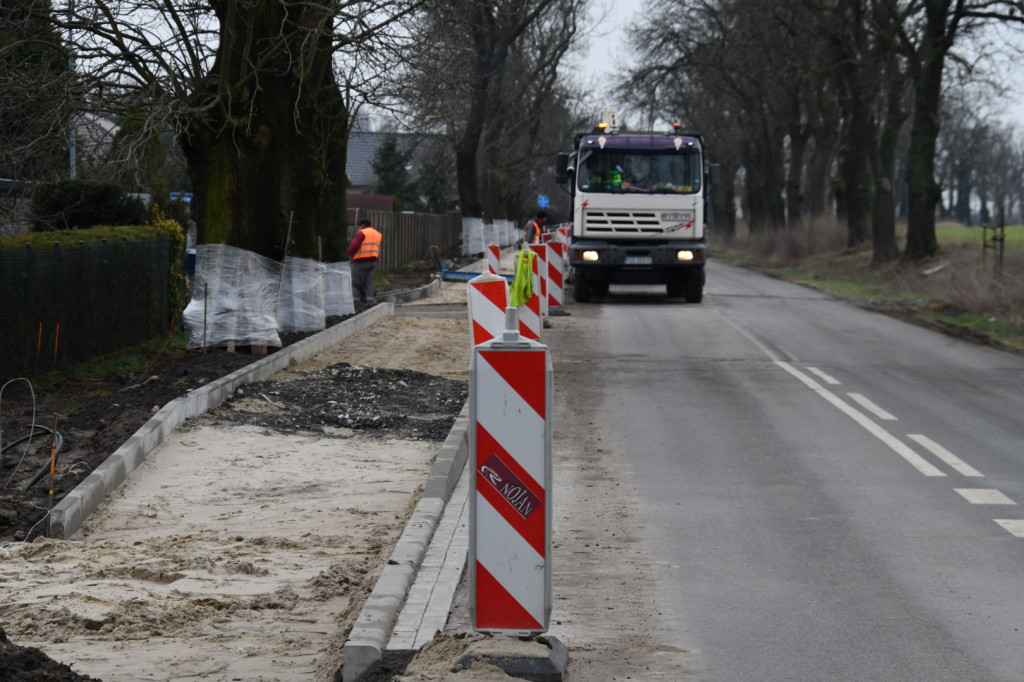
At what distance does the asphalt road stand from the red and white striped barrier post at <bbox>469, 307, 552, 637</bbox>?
1.96 ft

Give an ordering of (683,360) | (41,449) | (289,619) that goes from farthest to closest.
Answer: (683,360) → (41,449) → (289,619)

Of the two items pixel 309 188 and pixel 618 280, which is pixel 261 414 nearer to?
pixel 309 188

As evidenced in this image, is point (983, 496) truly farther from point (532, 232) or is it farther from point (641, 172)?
point (532, 232)

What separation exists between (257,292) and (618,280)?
12.6 m

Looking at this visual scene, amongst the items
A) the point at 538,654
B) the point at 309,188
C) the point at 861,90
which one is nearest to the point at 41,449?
the point at 538,654

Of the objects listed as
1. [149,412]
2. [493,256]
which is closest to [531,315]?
[149,412]

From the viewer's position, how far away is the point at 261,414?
39.3 ft

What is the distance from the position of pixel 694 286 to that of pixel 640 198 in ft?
7.20

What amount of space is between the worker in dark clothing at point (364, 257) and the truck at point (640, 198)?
12.6 ft

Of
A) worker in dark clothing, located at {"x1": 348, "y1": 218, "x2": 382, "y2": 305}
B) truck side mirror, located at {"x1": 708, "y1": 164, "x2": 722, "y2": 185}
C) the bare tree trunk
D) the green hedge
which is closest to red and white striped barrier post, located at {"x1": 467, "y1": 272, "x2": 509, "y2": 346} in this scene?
the green hedge

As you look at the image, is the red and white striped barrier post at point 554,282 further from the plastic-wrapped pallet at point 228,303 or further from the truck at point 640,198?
the plastic-wrapped pallet at point 228,303

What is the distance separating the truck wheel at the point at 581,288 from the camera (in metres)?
27.8

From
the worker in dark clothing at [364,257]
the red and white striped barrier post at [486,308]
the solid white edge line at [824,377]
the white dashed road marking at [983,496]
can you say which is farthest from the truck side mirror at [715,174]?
the white dashed road marking at [983,496]

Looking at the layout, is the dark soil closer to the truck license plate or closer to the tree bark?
the tree bark
